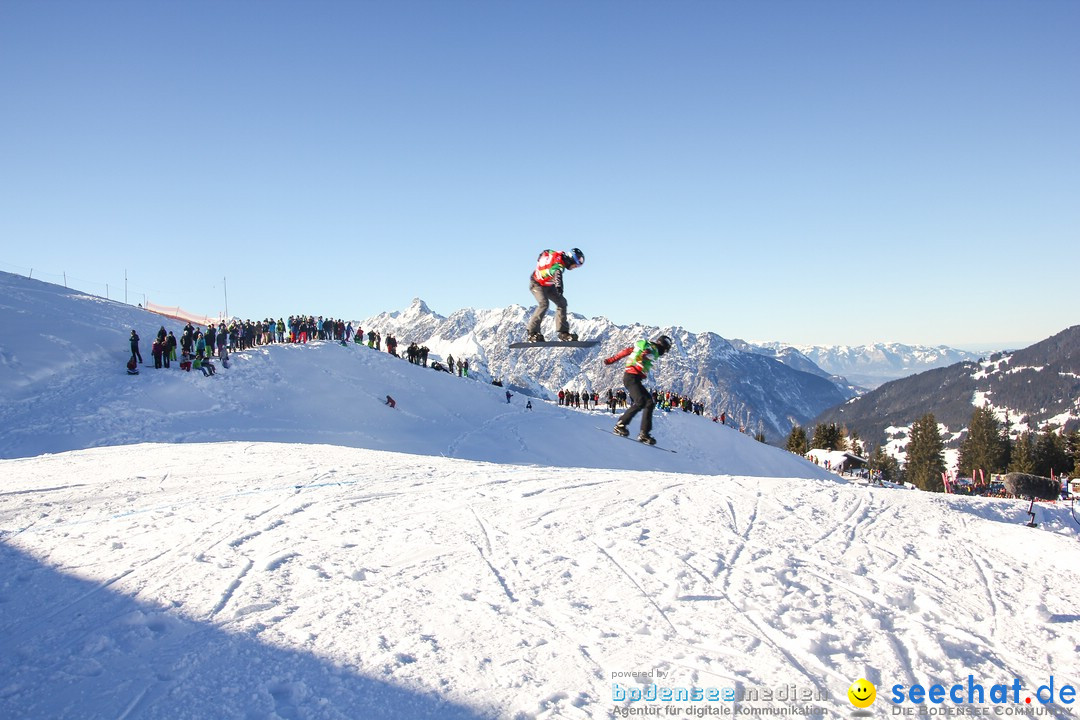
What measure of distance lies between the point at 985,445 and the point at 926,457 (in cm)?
780

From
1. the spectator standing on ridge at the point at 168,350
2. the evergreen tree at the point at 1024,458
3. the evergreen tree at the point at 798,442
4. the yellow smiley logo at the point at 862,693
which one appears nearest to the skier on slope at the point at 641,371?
the yellow smiley logo at the point at 862,693

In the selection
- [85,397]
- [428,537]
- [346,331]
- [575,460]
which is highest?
[346,331]

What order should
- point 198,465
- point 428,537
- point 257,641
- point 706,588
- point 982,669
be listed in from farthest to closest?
point 198,465 → point 428,537 → point 706,588 → point 982,669 → point 257,641

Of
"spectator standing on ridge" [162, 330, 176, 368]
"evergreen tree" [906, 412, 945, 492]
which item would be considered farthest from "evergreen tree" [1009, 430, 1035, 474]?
"spectator standing on ridge" [162, 330, 176, 368]

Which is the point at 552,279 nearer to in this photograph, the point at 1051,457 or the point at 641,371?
the point at 641,371

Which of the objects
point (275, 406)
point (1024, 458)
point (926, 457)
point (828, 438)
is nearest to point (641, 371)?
point (275, 406)

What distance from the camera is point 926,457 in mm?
80750

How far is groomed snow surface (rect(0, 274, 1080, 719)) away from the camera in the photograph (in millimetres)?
4988

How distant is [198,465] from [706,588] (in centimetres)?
1245

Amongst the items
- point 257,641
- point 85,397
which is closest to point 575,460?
point 85,397

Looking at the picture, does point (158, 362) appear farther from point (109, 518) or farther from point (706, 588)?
point (706, 588)

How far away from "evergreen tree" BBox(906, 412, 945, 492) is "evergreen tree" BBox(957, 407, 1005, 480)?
14.0 feet

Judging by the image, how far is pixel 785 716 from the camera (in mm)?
4871

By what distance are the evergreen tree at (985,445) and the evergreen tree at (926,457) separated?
428cm
